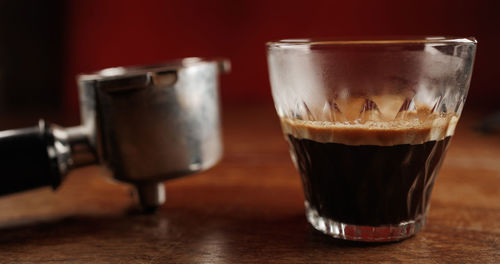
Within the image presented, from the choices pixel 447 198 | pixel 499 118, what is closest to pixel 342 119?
pixel 447 198

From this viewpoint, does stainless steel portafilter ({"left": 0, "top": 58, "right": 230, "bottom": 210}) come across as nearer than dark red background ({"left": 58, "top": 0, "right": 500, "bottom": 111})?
Yes

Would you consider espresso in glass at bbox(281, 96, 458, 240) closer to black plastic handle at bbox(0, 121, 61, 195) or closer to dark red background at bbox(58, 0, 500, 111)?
black plastic handle at bbox(0, 121, 61, 195)

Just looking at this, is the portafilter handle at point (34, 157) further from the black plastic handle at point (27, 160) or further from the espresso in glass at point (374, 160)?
the espresso in glass at point (374, 160)

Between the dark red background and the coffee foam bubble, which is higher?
the dark red background

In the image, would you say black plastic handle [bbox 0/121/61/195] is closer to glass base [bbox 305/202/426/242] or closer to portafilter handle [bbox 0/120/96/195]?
portafilter handle [bbox 0/120/96/195]

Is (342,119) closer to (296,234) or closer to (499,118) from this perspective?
(296,234)

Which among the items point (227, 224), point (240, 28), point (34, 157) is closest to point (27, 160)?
point (34, 157)

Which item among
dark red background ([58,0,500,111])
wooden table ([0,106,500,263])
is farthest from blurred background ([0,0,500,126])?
wooden table ([0,106,500,263])

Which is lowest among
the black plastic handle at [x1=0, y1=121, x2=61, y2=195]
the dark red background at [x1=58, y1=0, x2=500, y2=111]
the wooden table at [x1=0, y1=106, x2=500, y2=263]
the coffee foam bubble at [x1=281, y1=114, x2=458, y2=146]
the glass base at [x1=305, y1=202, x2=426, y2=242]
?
the wooden table at [x1=0, y1=106, x2=500, y2=263]
